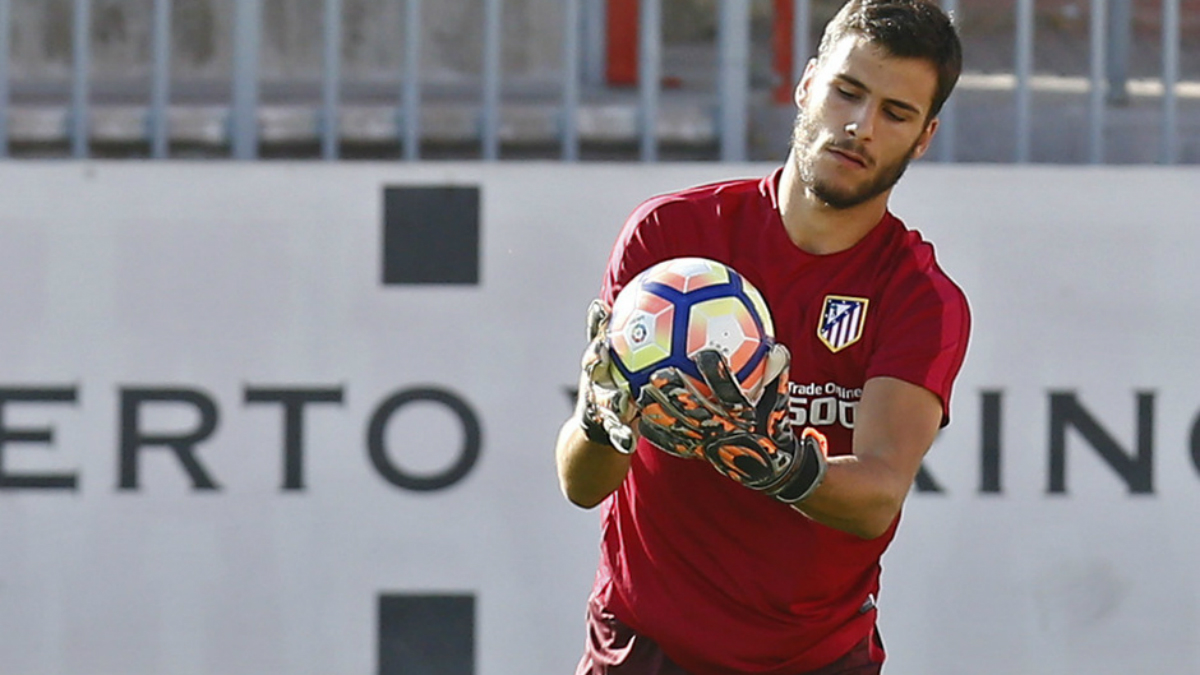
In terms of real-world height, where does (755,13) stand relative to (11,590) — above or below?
above

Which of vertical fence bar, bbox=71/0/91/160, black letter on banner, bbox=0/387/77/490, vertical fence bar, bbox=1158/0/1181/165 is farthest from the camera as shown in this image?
vertical fence bar, bbox=1158/0/1181/165

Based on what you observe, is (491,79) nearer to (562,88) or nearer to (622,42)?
(562,88)

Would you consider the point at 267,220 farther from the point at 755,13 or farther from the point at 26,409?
the point at 755,13

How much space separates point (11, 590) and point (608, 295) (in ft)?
7.15

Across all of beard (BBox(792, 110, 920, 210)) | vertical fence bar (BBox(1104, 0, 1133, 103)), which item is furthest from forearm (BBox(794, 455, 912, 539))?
vertical fence bar (BBox(1104, 0, 1133, 103))

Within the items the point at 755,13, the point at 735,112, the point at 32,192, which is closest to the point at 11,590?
the point at 32,192

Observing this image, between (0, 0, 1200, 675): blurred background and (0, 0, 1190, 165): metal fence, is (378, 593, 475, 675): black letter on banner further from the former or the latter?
(0, 0, 1190, 165): metal fence

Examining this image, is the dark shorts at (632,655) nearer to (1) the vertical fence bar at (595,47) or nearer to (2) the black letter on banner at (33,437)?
(2) the black letter on banner at (33,437)

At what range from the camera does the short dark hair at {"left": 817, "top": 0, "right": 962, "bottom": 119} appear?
9.14 ft

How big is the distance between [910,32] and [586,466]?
80cm

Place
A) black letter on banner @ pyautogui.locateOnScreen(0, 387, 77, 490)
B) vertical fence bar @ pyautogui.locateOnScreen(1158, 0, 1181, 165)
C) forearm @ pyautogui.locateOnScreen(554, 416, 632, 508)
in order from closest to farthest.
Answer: forearm @ pyautogui.locateOnScreen(554, 416, 632, 508) → black letter on banner @ pyautogui.locateOnScreen(0, 387, 77, 490) → vertical fence bar @ pyautogui.locateOnScreen(1158, 0, 1181, 165)

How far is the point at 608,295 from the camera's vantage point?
290 centimetres

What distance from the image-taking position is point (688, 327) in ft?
8.28

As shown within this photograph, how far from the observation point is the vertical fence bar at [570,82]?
453 cm
